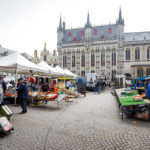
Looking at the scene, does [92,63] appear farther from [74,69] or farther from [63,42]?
[63,42]

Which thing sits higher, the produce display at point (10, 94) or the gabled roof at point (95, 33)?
the gabled roof at point (95, 33)

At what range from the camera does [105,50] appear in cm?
3791

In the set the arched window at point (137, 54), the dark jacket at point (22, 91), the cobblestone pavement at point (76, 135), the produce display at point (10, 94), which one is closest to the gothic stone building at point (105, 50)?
the arched window at point (137, 54)

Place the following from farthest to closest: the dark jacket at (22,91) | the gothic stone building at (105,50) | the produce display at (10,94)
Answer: the gothic stone building at (105,50) → the produce display at (10,94) → the dark jacket at (22,91)

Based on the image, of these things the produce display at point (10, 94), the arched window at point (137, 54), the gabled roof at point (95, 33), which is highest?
the gabled roof at point (95, 33)

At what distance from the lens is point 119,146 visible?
11.5 feet

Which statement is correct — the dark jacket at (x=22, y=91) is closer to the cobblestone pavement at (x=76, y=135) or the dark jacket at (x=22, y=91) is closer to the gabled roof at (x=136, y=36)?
the cobblestone pavement at (x=76, y=135)

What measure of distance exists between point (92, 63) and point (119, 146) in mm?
36523

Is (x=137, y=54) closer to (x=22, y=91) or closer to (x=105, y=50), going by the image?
(x=105, y=50)

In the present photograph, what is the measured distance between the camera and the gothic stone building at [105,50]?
35875 millimetres

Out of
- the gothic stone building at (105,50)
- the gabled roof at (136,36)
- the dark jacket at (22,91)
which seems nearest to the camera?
the dark jacket at (22,91)

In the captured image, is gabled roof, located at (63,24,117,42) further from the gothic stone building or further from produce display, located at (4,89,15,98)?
produce display, located at (4,89,15,98)

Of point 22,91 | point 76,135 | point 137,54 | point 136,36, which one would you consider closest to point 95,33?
point 136,36

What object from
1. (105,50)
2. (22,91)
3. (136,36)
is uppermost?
(136,36)
